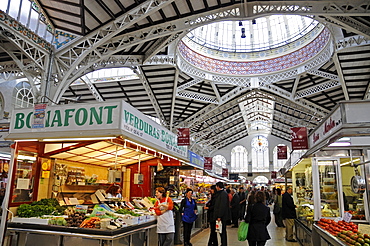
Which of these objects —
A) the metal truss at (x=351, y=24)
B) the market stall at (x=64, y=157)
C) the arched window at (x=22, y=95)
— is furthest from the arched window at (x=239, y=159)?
the market stall at (x=64, y=157)

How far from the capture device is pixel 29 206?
5195 millimetres

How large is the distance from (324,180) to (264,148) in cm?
3187

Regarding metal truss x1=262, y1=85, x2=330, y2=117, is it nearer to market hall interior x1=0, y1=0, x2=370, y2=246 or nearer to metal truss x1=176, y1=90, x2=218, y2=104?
market hall interior x1=0, y1=0, x2=370, y2=246

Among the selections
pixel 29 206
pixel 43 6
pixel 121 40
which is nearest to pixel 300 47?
pixel 121 40

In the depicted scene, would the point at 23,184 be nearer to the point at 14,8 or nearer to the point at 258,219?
the point at 258,219

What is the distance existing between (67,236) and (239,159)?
116 ft

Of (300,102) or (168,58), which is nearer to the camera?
(168,58)

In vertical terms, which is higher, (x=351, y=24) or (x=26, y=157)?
(x=351, y=24)

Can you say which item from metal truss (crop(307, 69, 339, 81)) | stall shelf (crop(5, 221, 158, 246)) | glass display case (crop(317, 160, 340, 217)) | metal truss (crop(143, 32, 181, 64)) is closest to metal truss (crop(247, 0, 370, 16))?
metal truss (crop(143, 32, 181, 64))

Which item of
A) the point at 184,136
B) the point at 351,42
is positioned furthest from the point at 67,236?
the point at 351,42

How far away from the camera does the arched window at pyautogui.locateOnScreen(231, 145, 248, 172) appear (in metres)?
38.3

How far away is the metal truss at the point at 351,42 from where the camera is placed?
12.4 meters

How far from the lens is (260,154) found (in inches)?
1499

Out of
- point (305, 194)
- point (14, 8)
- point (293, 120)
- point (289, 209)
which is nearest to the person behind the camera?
point (289, 209)
